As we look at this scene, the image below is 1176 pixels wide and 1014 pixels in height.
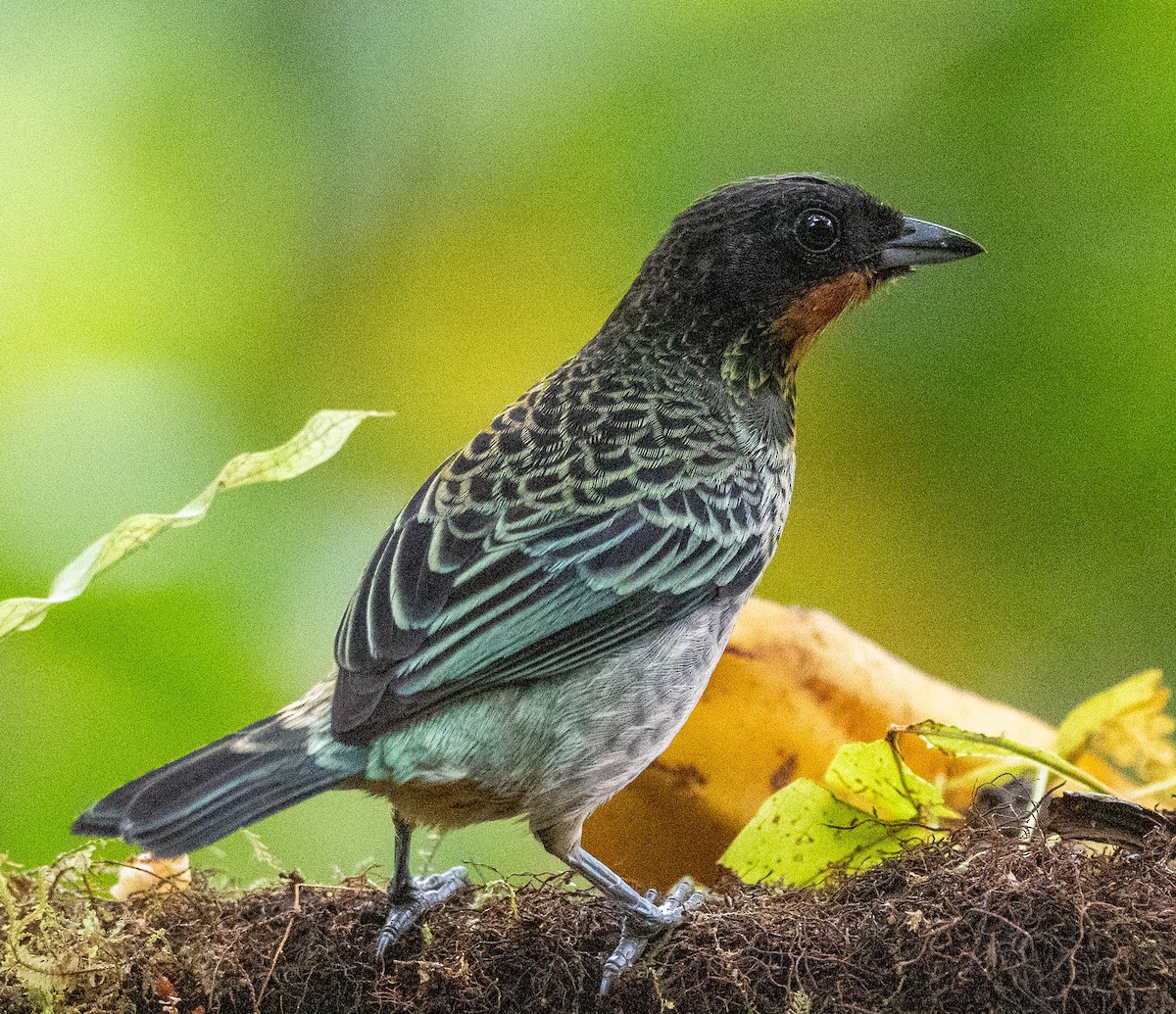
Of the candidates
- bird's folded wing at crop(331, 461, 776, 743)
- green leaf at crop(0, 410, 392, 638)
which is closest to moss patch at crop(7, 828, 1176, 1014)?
bird's folded wing at crop(331, 461, 776, 743)

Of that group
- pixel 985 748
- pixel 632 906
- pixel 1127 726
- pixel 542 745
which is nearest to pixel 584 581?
pixel 542 745

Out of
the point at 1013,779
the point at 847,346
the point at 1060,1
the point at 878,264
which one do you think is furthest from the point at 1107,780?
the point at 1060,1

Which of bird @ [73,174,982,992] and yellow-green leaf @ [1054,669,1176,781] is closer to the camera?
bird @ [73,174,982,992]

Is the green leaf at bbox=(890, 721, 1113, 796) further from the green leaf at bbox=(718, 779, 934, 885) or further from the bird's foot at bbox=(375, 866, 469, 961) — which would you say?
the bird's foot at bbox=(375, 866, 469, 961)

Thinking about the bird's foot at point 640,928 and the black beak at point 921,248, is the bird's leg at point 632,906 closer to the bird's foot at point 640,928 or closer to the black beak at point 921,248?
the bird's foot at point 640,928

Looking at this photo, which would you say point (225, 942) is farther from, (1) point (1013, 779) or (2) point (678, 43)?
(2) point (678, 43)
